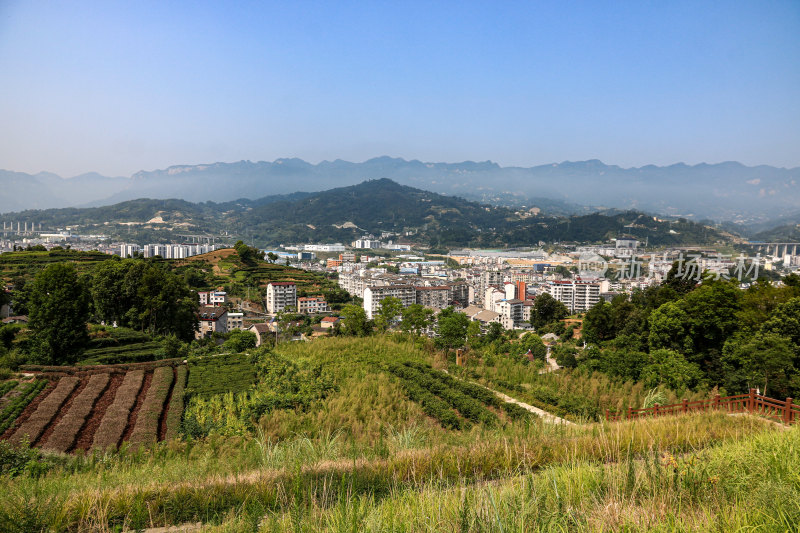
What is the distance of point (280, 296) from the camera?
2869cm

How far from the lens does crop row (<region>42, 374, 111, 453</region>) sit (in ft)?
17.3

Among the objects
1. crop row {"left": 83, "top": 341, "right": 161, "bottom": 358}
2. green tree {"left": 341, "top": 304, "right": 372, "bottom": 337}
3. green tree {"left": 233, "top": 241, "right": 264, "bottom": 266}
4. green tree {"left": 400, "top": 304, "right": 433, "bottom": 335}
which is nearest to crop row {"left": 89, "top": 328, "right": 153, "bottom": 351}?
crop row {"left": 83, "top": 341, "right": 161, "bottom": 358}

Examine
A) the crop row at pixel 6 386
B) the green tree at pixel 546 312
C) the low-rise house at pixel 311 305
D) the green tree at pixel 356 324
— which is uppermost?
the crop row at pixel 6 386

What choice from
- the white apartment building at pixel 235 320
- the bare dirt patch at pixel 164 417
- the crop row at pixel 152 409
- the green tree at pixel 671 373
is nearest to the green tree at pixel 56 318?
the crop row at pixel 152 409

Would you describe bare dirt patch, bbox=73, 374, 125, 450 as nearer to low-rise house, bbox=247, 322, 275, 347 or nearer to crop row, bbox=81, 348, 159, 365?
crop row, bbox=81, 348, 159, 365

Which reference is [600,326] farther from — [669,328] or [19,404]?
[19,404]

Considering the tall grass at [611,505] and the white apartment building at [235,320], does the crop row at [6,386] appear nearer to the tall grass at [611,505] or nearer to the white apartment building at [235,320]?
the tall grass at [611,505]

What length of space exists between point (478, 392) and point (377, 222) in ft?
327

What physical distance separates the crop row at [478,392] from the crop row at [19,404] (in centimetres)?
627

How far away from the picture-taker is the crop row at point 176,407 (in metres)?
5.82

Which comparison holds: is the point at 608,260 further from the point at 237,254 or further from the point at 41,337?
the point at 41,337

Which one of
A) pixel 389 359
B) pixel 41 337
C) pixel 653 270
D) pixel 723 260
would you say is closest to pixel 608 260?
pixel 653 270

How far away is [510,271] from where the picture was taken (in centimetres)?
4906

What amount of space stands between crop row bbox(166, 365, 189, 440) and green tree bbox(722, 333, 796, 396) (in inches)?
330
